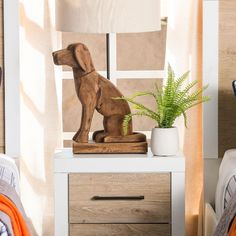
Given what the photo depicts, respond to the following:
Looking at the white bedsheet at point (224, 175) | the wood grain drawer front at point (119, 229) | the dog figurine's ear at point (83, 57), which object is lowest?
the wood grain drawer front at point (119, 229)

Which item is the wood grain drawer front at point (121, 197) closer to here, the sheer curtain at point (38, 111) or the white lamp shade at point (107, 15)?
the sheer curtain at point (38, 111)

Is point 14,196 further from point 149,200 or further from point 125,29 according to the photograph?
point 125,29

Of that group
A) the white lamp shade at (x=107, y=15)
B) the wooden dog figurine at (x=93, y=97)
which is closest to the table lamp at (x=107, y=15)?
the white lamp shade at (x=107, y=15)

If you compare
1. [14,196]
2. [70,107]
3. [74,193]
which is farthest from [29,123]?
[14,196]

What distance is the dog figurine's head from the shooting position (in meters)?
3.16

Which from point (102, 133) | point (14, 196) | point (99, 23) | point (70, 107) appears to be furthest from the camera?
point (70, 107)

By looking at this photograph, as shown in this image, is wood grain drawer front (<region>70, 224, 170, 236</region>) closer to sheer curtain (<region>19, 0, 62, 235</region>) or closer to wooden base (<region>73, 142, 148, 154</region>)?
wooden base (<region>73, 142, 148, 154</region>)

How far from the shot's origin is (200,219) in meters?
3.48

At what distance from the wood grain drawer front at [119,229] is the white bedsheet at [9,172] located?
0.97ft

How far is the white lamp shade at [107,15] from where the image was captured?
3.07 meters

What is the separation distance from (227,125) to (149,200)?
54 centimetres

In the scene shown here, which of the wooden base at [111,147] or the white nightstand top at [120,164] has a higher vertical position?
the wooden base at [111,147]

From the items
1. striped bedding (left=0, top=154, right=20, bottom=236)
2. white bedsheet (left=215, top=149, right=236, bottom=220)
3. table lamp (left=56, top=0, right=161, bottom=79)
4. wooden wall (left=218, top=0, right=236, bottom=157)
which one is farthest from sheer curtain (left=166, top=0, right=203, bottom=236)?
striped bedding (left=0, top=154, right=20, bottom=236)

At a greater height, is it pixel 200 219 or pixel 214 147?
pixel 214 147
